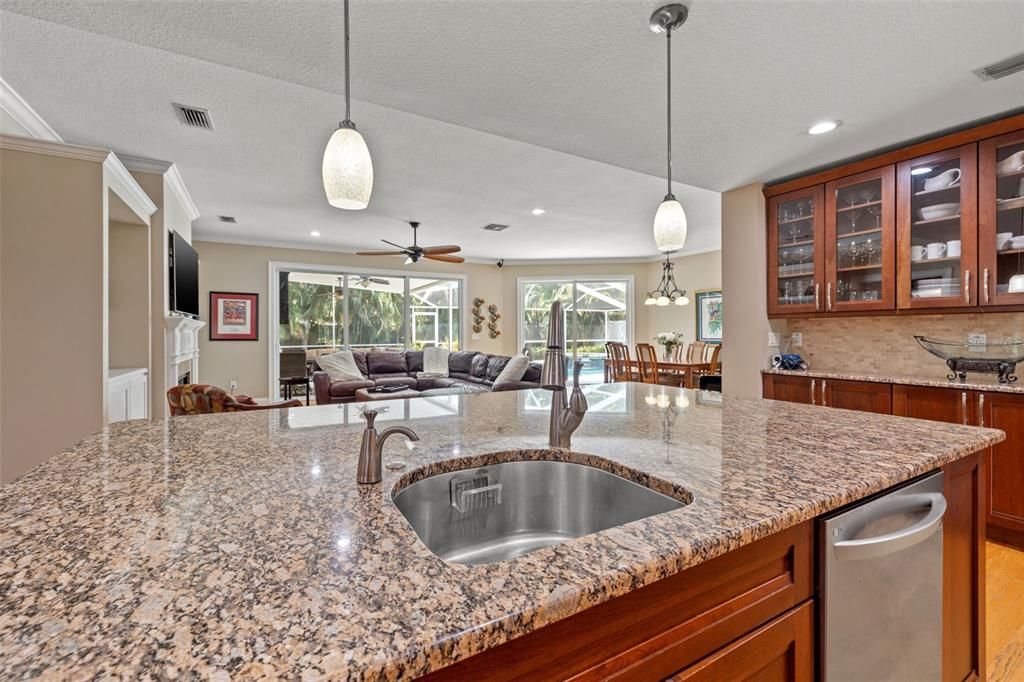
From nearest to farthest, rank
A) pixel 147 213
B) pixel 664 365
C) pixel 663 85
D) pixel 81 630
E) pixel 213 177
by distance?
pixel 81 630, pixel 663 85, pixel 147 213, pixel 213 177, pixel 664 365

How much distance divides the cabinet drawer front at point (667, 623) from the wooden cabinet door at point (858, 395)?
254 centimetres

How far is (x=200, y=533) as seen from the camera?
68cm

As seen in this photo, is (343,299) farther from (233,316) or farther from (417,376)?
(417,376)

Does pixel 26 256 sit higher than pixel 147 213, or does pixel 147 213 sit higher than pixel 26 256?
pixel 147 213

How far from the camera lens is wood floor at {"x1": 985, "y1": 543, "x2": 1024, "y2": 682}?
5.23 ft

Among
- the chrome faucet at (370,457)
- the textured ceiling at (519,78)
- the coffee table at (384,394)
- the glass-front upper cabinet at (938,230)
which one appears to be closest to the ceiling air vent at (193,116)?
the textured ceiling at (519,78)

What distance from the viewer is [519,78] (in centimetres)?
201

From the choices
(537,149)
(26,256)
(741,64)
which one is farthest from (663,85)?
(26,256)

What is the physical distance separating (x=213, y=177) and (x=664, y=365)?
5.45 metres

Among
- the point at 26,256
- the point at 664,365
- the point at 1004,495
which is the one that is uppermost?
the point at 26,256

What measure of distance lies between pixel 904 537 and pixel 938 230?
109 inches

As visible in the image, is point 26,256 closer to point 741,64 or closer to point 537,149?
point 537,149

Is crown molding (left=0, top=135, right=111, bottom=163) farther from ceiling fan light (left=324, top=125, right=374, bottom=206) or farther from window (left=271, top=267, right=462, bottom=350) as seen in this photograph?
window (left=271, top=267, right=462, bottom=350)

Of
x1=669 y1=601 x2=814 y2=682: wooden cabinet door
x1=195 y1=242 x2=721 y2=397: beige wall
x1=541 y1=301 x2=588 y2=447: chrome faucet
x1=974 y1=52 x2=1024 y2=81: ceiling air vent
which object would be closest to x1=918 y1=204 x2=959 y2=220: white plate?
x1=974 y1=52 x2=1024 y2=81: ceiling air vent
